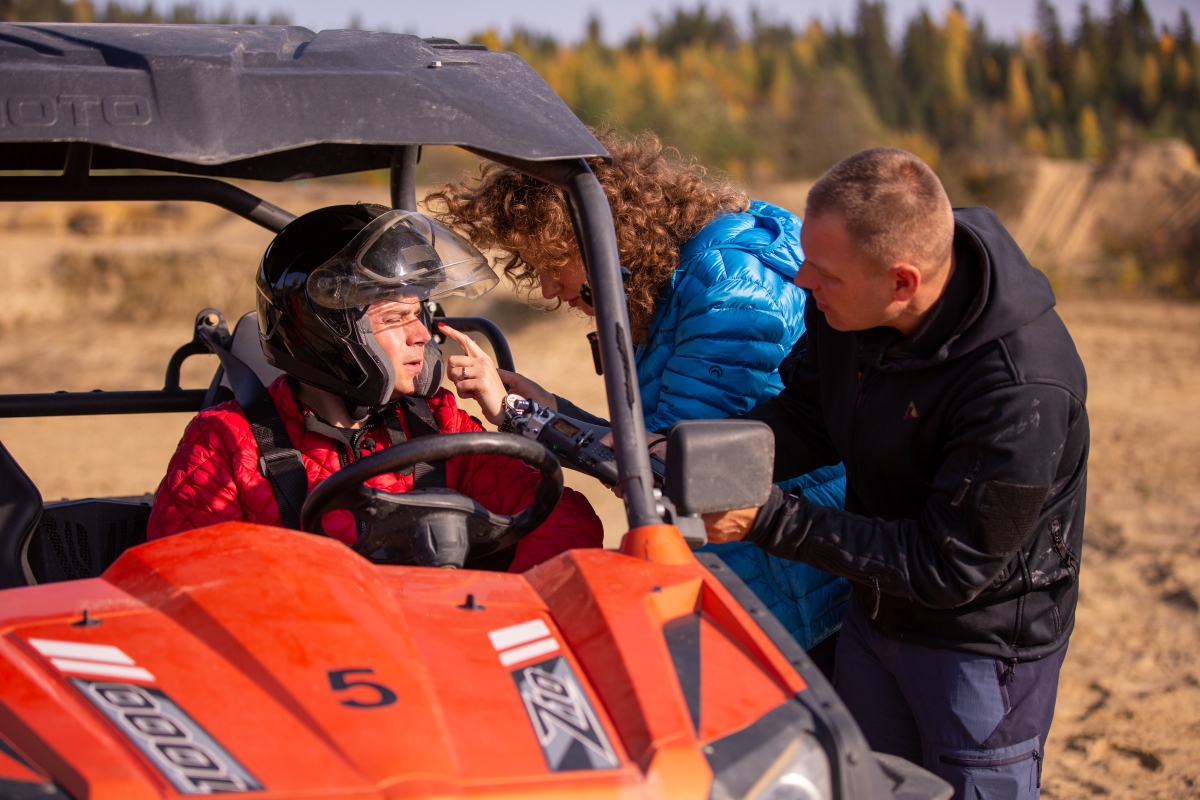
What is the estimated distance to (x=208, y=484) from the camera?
2428 mm

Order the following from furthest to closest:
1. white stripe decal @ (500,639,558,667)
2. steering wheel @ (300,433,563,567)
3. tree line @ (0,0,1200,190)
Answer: tree line @ (0,0,1200,190), steering wheel @ (300,433,563,567), white stripe decal @ (500,639,558,667)

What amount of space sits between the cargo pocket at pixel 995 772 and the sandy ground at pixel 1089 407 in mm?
1744

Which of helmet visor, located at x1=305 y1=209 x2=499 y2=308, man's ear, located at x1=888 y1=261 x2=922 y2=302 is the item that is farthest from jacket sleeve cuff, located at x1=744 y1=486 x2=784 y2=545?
helmet visor, located at x1=305 y1=209 x2=499 y2=308

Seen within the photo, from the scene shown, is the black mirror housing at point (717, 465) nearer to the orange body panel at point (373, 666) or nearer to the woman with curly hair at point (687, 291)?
the orange body panel at point (373, 666)

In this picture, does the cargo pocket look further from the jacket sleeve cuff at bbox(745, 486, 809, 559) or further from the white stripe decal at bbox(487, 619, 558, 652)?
the white stripe decal at bbox(487, 619, 558, 652)

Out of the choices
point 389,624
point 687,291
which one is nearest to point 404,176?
point 687,291

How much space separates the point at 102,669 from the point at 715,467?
36.3 inches

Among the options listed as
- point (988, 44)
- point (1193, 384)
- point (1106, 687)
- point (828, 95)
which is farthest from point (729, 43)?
point (1106, 687)

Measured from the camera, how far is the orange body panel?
130 cm

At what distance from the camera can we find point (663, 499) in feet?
6.22

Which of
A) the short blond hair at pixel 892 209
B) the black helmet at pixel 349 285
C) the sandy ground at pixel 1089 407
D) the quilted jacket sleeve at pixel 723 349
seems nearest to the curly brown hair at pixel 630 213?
the quilted jacket sleeve at pixel 723 349

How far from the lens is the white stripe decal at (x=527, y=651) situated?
1.55 metres

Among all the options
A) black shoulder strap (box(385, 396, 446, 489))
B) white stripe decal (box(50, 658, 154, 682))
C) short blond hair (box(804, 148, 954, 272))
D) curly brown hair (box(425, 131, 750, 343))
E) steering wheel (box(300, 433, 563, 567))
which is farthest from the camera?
curly brown hair (box(425, 131, 750, 343))

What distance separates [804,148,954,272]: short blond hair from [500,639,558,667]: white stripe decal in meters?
0.99
